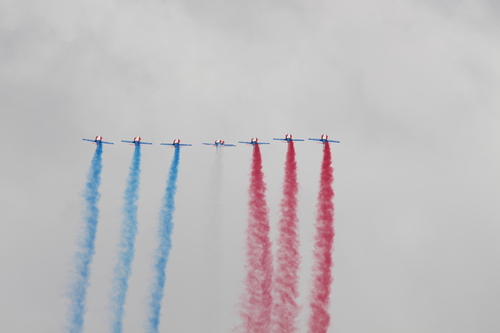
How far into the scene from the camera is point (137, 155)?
129 m

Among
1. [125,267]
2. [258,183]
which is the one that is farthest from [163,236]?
[258,183]

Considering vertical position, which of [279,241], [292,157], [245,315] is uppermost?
[292,157]

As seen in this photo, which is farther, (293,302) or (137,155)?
(137,155)

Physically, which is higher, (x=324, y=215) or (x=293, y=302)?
(x=324, y=215)

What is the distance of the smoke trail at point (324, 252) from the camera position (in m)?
118

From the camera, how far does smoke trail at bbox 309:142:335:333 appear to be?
4653 inches

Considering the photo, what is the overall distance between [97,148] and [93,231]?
416 inches

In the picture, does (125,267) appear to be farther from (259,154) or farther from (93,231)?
(259,154)

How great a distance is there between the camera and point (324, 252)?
120 m

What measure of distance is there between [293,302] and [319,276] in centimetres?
434

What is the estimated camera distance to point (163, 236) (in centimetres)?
12625

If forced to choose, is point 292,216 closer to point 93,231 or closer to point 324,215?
point 324,215

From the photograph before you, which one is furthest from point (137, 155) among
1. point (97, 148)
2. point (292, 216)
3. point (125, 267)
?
point (292, 216)

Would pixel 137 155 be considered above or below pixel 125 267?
above
